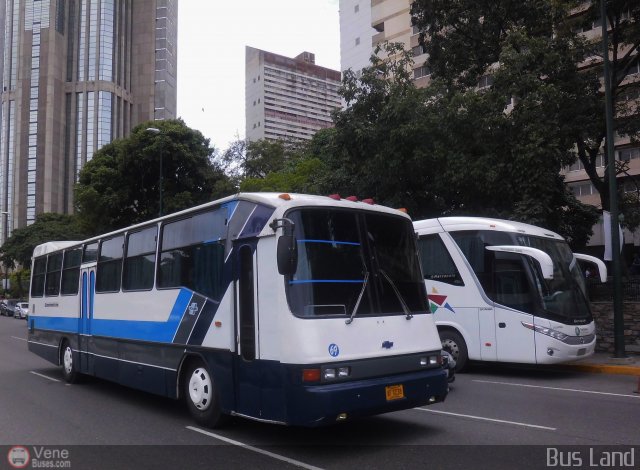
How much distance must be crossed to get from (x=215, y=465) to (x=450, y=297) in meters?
7.84

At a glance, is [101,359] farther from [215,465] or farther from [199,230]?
[215,465]

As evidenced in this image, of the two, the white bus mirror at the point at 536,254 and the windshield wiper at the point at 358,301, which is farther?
the white bus mirror at the point at 536,254

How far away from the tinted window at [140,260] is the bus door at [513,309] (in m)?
6.82

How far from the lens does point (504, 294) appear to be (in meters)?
12.2

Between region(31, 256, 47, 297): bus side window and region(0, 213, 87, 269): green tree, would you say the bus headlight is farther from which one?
region(0, 213, 87, 269): green tree

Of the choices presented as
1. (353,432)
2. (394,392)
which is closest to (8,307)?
(353,432)

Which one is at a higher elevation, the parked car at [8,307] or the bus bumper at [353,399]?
the bus bumper at [353,399]

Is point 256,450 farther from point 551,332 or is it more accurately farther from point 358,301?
point 551,332

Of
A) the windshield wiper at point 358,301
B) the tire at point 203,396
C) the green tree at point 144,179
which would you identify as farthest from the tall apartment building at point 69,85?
the windshield wiper at point 358,301

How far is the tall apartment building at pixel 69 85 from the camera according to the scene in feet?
273

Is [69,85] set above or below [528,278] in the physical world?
above

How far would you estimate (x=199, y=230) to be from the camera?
324 inches

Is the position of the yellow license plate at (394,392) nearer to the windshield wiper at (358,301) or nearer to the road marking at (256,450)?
the windshield wiper at (358,301)

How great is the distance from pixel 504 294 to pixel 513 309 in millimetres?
367
